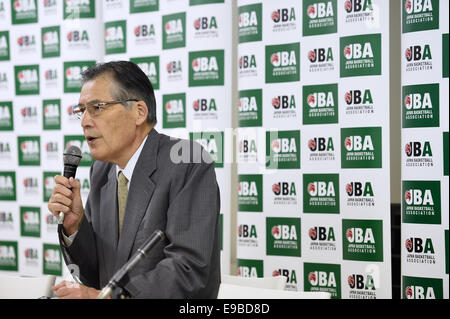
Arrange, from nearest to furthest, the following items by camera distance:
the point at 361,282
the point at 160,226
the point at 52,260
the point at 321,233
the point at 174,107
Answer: the point at 160,226
the point at 361,282
the point at 321,233
the point at 174,107
the point at 52,260

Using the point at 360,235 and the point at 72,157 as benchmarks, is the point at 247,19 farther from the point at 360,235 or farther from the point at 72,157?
the point at 72,157

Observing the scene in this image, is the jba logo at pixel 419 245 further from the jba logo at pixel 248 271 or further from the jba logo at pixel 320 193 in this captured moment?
the jba logo at pixel 248 271

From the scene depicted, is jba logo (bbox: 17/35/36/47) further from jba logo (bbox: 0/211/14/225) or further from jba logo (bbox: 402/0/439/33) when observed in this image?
jba logo (bbox: 402/0/439/33)

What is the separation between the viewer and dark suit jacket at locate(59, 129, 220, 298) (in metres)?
1.56

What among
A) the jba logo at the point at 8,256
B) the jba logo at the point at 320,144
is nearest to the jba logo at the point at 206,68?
the jba logo at the point at 320,144

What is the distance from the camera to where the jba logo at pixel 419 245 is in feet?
12.2

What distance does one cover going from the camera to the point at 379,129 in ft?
12.9

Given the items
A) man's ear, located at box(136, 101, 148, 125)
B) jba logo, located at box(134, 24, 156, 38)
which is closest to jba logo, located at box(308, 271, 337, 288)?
jba logo, located at box(134, 24, 156, 38)

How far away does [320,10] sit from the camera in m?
4.16

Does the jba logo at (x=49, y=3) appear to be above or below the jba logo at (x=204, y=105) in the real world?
above

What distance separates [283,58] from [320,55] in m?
0.31

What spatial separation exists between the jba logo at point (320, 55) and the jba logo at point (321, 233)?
4.34ft

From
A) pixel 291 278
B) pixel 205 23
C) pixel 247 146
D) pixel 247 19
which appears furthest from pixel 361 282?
pixel 205 23
